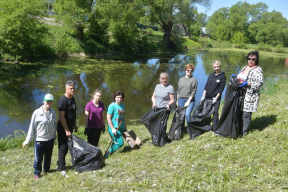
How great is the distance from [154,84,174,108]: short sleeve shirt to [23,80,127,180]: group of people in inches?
40.5

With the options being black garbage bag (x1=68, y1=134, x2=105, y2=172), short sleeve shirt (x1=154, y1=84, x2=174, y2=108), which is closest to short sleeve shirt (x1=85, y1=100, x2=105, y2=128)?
black garbage bag (x1=68, y1=134, x2=105, y2=172)

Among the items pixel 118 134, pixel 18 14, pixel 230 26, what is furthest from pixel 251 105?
pixel 230 26

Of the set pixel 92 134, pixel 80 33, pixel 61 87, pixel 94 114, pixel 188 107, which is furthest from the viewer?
pixel 80 33

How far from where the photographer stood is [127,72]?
19.7 meters

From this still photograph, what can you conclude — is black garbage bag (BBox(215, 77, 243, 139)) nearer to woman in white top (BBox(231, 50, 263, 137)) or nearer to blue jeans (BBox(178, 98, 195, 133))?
woman in white top (BBox(231, 50, 263, 137))

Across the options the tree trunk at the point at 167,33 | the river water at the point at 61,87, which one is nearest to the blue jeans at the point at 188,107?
the river water at the point at 61,87

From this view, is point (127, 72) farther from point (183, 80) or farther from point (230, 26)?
point (230, 26)

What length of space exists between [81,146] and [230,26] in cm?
8436

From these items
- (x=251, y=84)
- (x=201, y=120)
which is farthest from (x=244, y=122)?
(x=201, y=120)

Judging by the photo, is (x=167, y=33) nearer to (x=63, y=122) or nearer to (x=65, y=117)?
(x=65, y=117)

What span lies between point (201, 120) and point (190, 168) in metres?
1.69

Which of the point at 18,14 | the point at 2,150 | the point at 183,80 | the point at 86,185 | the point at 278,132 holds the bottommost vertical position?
the point at 2,150

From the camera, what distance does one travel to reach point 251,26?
7750 cm

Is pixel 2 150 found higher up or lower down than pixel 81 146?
lower down
